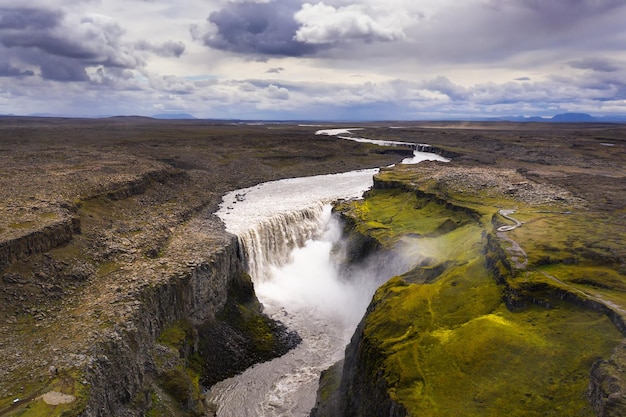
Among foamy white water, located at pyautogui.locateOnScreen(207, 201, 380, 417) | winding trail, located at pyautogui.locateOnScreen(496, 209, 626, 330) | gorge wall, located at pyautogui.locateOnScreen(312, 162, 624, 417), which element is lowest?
foamy white water, located at pyautogui.locateOnScreen(207, 201, 380, 417)

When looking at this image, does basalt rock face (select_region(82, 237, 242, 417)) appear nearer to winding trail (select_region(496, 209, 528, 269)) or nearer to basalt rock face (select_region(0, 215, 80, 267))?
basalt rock face (select_region(0, 215, 80, 267))

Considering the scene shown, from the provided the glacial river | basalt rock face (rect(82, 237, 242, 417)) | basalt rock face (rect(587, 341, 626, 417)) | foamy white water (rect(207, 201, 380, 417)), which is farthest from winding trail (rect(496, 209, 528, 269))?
basalt rock face (rect(82, 237, 242, 417))

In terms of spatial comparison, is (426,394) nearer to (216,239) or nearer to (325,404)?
(325,404)

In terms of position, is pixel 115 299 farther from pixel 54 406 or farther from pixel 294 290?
pixel 294 290

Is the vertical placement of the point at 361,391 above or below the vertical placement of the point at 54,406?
below

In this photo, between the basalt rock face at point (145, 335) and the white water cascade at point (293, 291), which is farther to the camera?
the white water cascade at point (293, 291)

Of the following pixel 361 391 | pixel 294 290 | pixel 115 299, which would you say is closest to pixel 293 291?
pixel 294 290

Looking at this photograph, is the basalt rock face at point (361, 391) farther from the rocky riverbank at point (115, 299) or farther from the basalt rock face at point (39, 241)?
the basalt rock face at point (39, 241)

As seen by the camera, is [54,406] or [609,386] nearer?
[609,386]

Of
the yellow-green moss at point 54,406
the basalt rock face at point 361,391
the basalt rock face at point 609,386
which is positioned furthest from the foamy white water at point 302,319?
the basalt rock face at point 609,386
